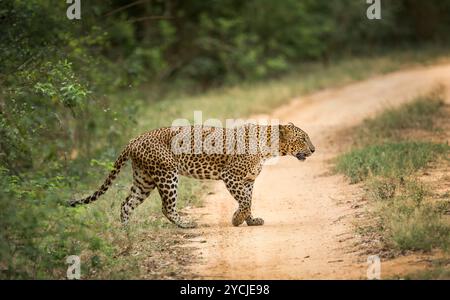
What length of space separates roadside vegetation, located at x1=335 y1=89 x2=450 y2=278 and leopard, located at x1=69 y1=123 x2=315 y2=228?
1.70 meters

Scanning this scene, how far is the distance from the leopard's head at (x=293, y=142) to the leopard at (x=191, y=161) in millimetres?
227

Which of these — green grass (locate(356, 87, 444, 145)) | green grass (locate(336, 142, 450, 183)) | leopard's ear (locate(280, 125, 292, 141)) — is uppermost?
green grass (locate(356, 87, 444, 145))

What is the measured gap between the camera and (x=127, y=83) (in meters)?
19.2

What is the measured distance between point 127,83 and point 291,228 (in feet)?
29.7

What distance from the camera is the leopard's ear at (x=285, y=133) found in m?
11.9

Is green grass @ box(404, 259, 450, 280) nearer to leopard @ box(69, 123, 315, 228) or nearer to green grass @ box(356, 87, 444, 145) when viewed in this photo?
leopard @ box(69, 123, 315, 228)

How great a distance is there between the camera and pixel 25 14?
1533 cm

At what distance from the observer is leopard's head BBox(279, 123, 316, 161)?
38.9ft

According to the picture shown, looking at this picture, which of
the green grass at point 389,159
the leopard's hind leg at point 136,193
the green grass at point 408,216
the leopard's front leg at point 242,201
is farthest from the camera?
the green grass at point 389,159

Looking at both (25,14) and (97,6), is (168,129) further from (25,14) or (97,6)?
(97,6)

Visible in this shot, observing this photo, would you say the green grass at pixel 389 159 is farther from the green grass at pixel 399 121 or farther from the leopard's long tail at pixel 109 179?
the leopard's long tail at pixel 109 179

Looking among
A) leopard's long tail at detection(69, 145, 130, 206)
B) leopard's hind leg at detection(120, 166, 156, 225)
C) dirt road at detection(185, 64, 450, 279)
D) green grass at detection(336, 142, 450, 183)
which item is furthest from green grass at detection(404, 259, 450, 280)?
leopard's long tail at detection(69, 145, 130, 206)

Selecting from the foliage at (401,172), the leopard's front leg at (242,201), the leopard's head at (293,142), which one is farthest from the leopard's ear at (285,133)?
the foliage at (401,172)
